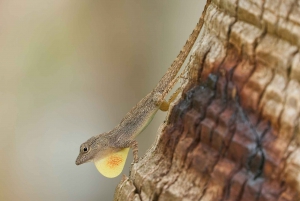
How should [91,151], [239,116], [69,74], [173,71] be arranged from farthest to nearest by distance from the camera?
[69,74] → [91,151] → [173,71] → [239,116]

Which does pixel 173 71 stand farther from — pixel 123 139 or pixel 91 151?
pixel 91 151

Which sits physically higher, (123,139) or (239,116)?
(123,139)

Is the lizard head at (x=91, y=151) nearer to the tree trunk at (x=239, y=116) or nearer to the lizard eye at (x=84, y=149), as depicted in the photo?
the lizard eye at (x=84, y=149)

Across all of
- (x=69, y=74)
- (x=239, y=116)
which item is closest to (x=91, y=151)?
(x=69, y=74)

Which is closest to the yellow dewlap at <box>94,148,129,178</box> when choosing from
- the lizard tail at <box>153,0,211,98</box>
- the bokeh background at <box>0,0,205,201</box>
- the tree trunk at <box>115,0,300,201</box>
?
the lizard tail at <box>153,0,211,98</box>

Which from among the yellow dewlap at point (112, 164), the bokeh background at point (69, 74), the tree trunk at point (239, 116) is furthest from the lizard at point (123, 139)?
the bokeh background at point (69, 74)

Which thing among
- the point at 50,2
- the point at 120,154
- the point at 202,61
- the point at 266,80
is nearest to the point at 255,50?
the point at 266,80
